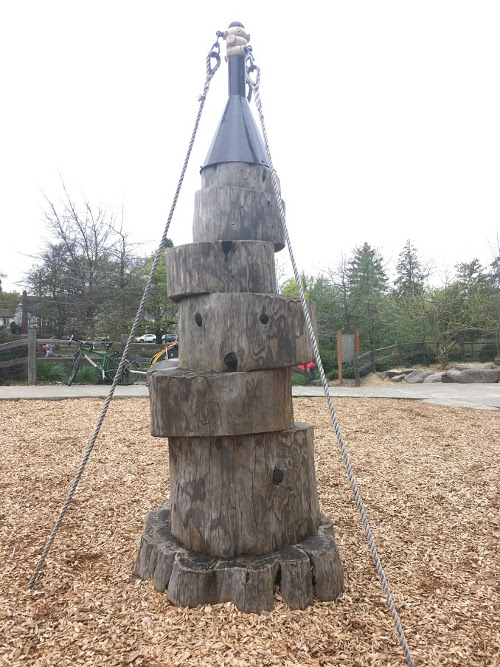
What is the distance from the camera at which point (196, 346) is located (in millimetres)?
2195

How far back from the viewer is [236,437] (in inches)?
83.0

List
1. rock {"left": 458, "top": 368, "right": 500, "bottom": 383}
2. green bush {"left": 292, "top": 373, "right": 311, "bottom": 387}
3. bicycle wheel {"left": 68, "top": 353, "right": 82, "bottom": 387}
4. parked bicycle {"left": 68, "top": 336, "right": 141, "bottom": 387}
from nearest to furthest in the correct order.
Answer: bicycle wheel {"left": 68, "top": 353, "right": 82, "bottom": 387} → parked bicycle {"left": 68, "top": 336, "right": 141, "bottom": 387} → rock {"left": 458, "top": 368, "right": 500, "bottom": 383} → green bush {"left": 292, "top": 373, "right": 311, "bottom": 387}

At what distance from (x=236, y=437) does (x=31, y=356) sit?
29.0 feet

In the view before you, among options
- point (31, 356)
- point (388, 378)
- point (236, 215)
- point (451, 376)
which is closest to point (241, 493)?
point (236, 215)

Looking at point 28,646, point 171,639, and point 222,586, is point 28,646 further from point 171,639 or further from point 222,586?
point 222,586

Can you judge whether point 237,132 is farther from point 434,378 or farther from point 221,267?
point 434,378

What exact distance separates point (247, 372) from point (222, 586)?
95 cm

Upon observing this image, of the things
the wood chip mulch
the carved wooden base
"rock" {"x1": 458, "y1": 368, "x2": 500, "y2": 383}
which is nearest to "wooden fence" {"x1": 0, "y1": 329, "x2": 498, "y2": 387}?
"rock" {"x1": 458, "y1": 368, "x2": 500, "y2": 383}

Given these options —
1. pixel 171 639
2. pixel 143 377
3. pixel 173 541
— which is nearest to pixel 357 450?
pixel 173 541

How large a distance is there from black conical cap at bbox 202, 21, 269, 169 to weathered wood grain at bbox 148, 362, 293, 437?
3.86ft

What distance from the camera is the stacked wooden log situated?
203 cm

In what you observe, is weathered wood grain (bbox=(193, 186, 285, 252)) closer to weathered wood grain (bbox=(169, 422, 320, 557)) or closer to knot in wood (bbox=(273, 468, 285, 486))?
weathered wood grain (bbox=(169, 422, 320, 557))

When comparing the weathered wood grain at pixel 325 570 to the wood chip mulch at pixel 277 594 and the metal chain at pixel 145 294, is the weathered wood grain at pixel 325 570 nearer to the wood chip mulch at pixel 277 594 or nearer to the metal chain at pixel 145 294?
the wood chip mulch at pixel 277 594

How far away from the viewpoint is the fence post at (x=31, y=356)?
31.6ft
